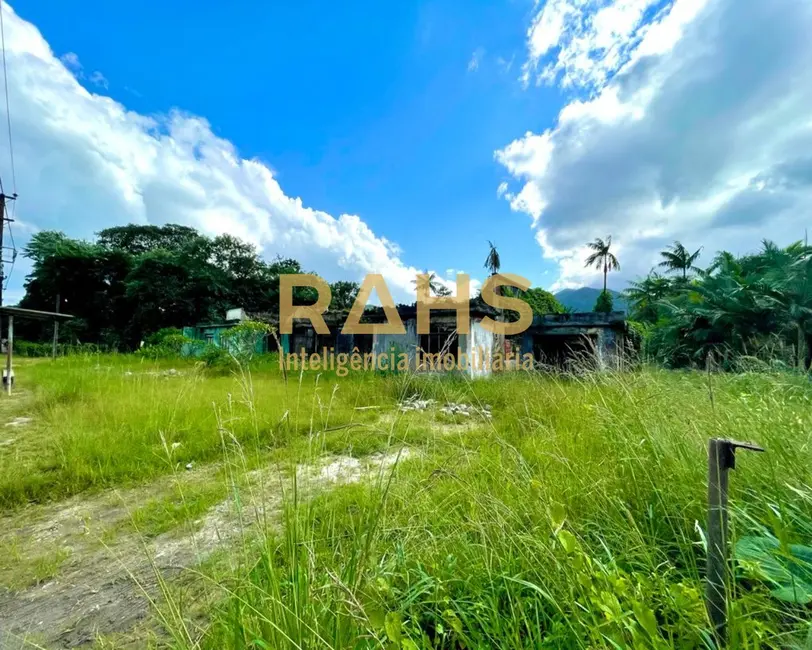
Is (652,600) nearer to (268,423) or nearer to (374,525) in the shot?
(374,525)

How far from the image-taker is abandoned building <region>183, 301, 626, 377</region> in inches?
422

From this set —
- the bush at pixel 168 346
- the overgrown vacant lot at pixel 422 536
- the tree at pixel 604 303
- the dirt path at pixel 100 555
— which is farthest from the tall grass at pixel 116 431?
the tree at pixel 604 303

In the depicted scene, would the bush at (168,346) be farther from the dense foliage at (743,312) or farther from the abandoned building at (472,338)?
the dense foliage at (743,312)

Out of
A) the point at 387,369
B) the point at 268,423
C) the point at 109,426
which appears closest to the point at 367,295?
the point at 387,369

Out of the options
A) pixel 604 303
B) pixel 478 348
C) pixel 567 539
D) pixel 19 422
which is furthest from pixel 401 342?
pixel 604 303

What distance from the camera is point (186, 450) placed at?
381cm

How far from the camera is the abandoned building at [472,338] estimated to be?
1071 cm

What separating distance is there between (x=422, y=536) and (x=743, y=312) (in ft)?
32.7

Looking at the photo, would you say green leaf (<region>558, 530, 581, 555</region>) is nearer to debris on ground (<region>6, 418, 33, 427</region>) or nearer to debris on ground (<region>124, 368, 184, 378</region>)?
debris on ground (<region>6, 418, 33, 427</region>)

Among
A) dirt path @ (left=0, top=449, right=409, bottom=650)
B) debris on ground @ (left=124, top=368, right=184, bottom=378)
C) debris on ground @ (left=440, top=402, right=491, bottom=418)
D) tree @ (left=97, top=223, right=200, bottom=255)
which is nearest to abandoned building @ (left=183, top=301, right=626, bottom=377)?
debris on ground @ (left=124, top=368, right=184, bottom=378)

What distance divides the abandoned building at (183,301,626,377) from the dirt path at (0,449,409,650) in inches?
296

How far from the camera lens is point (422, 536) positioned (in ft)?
5.47

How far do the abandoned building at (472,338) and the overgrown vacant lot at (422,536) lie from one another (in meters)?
6.96

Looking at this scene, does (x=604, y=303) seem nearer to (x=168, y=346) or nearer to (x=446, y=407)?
(x=446, y=407)
